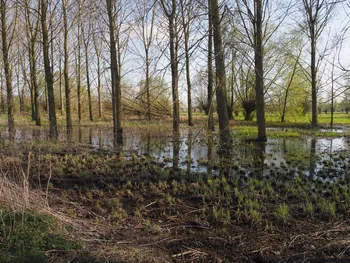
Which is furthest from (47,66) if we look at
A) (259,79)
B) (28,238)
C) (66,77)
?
(28,238)

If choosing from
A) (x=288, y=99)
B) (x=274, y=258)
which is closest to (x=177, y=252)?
(x=274, y=258)

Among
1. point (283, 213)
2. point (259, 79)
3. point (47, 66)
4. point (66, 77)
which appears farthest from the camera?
point (66, 77)

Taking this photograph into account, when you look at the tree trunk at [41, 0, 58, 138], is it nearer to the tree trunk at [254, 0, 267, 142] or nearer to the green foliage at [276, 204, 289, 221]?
the tree trunk at [254, 0, 267, 142]

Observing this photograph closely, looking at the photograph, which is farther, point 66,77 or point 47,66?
point 66,77

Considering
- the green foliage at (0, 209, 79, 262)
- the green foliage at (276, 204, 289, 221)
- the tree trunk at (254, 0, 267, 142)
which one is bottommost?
the green foliage at (276, 204, 289, 221)

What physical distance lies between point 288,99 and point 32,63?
23549mm

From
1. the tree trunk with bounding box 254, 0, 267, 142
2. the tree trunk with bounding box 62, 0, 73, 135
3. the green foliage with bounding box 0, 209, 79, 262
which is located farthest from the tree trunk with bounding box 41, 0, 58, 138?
the green foliage with bounding box 0, 209, 79, 262

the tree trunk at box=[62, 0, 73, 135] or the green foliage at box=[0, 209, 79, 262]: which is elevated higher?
the tree trunk at box=[62, 0, 73, 135]

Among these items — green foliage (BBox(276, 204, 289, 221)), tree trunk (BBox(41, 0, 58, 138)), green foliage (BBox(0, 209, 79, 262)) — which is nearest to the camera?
green foliage (BBox(0, 209, 79, 262))

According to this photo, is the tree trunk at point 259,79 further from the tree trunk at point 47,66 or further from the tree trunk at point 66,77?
the tree trunk at point 66,77

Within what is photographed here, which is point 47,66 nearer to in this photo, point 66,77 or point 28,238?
point 66,77

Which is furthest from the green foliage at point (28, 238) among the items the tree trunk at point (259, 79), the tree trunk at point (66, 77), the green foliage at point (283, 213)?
the tree trunk at point (66, 77)

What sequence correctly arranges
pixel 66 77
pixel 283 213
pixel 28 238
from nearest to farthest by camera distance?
pixel 28 238, pixel 283 213, pixel 66 77

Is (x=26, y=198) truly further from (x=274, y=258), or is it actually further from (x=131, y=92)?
(x=274, y=258)
